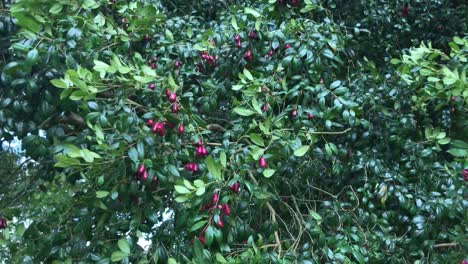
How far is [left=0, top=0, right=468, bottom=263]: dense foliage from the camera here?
2.47m

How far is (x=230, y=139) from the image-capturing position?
2951 millimetres

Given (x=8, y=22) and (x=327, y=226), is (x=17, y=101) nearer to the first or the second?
(x=8, y=22)

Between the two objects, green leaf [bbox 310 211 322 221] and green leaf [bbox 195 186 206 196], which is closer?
green leaf [bbox 195 186 206 196]

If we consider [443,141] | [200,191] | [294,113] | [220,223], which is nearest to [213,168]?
[200,191]

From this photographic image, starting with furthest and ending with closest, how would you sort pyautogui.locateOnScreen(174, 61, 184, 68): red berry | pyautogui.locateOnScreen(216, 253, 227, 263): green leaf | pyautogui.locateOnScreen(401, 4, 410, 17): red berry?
1. pyautogui.locateOnScreen(401, 4, 410, 17): red berry
2. pyautogui.locateOnScreen(174, 61, 184, 68): red berry
3. pyautogui.locateOnScreen(216, 253, 227, 263): green leaf

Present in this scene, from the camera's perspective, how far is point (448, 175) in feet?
9.66

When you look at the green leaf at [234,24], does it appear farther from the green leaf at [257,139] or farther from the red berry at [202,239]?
the red berry at [202,239]

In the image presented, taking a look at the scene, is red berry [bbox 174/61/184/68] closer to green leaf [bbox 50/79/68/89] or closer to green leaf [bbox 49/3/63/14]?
green leaf [bbox 49/3/63/14]

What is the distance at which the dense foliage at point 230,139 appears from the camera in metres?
2.47

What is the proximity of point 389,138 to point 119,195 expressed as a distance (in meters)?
1.67

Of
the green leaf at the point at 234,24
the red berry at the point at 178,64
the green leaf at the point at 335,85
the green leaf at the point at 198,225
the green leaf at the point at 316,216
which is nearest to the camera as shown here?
the green leaf at the point at 198,225

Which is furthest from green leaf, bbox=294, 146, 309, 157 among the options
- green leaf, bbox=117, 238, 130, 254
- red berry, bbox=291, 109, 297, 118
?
green leaf, bbox=117, 238, 130, 254

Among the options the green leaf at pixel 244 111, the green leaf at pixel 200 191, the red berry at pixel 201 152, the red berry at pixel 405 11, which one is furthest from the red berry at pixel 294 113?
the red berry at pixel 405 11

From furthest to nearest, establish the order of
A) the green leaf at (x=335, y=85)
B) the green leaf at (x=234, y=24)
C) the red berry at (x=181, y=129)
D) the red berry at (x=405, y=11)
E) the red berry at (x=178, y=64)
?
the red berry at (x=405, y=11)
the red berry at (x=178, y=64)
the green leaf at (x=234, y=24)
the green leaf at (x=335, y=85)
the red berry at (x=181, y=129)
